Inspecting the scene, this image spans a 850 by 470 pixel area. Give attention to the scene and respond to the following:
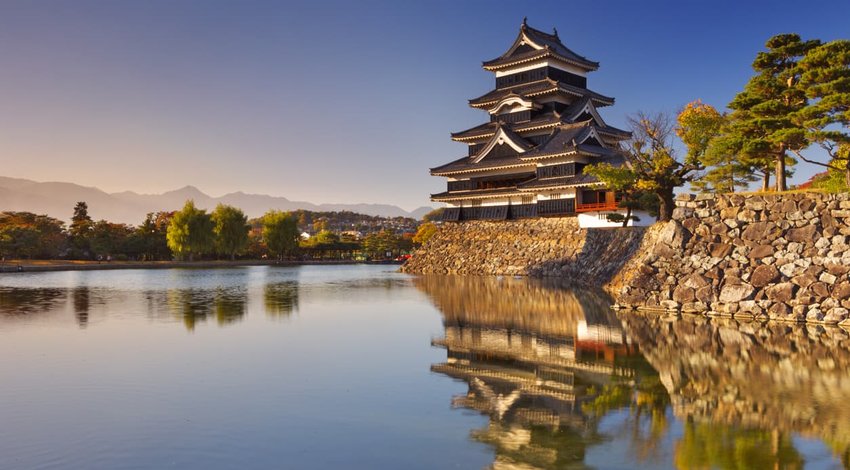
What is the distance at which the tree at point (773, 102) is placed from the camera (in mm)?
21219

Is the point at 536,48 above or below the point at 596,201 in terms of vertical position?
above

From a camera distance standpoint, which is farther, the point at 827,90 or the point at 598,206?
the point at 598,206

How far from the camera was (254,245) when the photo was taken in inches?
3268

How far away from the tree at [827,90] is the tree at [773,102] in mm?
479

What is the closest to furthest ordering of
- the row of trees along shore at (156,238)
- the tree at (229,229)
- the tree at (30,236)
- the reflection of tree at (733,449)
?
Result: the reflection of tree at (733,449) < the tree at (30,236) < the row of trees along shore at (156,238) < the tree at (229,229)

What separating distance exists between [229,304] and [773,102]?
20841mm

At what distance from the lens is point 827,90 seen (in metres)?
19.6

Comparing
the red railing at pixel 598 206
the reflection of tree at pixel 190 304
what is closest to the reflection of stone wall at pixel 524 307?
the reflection of tree at pixel 190 304

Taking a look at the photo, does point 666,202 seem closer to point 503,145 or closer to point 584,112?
point 584,112

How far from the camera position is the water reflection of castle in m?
7.60

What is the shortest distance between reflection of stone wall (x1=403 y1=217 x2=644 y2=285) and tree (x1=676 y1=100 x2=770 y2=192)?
496cm

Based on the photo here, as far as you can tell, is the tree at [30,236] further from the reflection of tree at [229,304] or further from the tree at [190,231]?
the reflection of tree at [229,304]

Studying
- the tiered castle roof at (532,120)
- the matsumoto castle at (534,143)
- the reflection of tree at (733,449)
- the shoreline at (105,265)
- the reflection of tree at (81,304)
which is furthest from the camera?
the shoreline at (105,265)

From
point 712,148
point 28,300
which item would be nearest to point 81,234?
point 28,300
